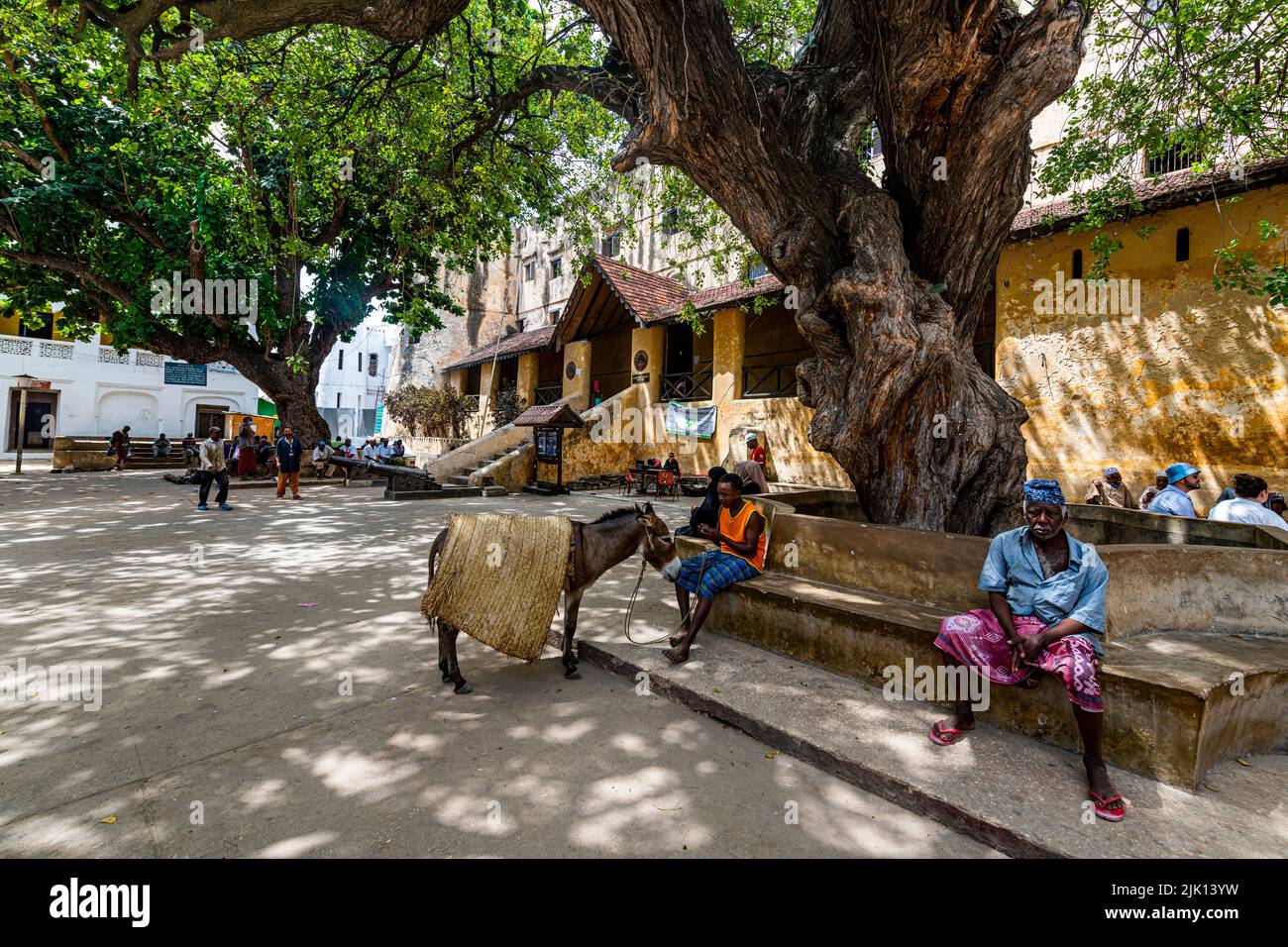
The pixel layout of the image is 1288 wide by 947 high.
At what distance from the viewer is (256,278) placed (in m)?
14.8

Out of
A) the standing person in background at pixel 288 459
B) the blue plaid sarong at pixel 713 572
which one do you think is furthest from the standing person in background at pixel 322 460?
the blue plaid sarong at pixel 713 572

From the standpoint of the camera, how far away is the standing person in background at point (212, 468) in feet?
35.4

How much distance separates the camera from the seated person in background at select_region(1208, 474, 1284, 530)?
4754 mm

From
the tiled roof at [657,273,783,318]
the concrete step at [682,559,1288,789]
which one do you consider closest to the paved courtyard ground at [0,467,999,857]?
the concrete step at [682,559,1288,789]

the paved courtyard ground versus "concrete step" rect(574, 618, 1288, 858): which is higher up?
"concrete step" rect(574, 618, 1288, 858)

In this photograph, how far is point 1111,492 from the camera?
8086 millimetres

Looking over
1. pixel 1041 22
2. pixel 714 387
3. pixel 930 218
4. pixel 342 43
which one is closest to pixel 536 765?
pixel 930 218

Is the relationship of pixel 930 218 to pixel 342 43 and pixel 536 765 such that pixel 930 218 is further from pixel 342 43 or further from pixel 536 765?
pixel 342 43

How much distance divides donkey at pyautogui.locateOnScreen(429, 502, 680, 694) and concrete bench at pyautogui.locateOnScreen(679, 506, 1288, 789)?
800 mm

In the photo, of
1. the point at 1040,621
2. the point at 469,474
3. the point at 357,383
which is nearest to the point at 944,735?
the point at 1040,621

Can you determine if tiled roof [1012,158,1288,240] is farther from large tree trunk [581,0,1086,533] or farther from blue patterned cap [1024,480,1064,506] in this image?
blue patterned cap [1024,480,1064,506]

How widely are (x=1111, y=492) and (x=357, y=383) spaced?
41460mm

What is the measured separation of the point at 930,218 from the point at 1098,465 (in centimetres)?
755
